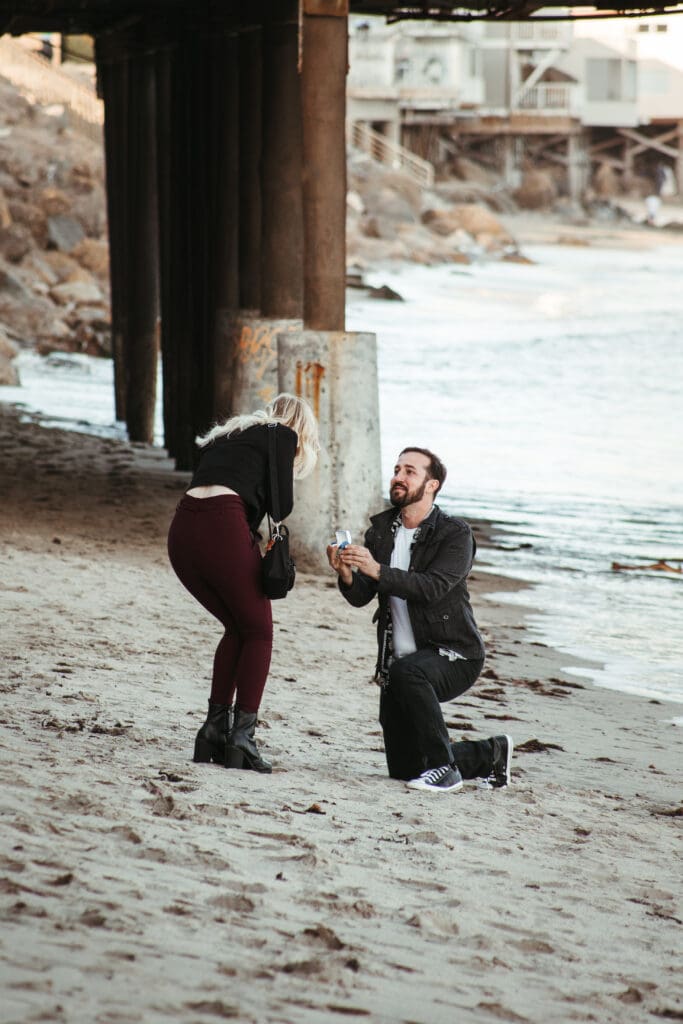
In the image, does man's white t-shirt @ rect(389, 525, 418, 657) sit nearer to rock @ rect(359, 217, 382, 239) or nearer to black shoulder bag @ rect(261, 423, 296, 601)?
black shoulder bag @ rect(261, 423, 296, 601)

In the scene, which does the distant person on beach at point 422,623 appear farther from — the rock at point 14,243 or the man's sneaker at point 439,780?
the rock at point 14,243

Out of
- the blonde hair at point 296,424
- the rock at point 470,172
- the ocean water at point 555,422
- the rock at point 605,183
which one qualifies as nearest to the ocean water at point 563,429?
the ocean water at point 555,422

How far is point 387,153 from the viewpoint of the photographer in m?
66.9

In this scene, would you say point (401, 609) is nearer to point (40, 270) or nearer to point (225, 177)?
point (225, 177)

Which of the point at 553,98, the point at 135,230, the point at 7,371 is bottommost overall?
the point at 7,371

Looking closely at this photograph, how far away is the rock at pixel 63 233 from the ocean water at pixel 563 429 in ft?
23.6

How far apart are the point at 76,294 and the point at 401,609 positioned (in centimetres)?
2714

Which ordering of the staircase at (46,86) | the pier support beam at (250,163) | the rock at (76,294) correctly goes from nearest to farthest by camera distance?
the pier support beam at (250,163) < the rock at (76,294) < the staircase at (46,86)

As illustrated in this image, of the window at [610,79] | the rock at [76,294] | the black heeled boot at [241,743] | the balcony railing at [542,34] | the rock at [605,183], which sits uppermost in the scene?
the balcony railing at [542,34]

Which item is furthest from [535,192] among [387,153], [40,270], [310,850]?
[310,850]

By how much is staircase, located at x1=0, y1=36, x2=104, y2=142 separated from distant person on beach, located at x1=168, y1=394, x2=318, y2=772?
38269 mm

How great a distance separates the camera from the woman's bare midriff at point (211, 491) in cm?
548

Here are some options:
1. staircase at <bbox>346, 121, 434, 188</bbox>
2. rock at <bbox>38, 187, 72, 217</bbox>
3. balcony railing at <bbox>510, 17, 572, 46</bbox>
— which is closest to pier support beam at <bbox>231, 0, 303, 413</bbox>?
rock at <bbox>38, 187, 72, 217</bbox>

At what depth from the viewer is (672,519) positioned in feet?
46.5
